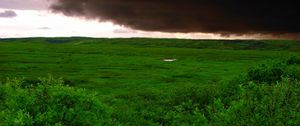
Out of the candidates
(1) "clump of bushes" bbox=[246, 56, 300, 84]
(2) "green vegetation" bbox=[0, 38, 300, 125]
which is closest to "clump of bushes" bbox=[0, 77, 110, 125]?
(2) "green vegetation" bbox=[0, 38, 300, 125]

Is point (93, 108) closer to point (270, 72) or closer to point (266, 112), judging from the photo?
Result: point (266, 112)

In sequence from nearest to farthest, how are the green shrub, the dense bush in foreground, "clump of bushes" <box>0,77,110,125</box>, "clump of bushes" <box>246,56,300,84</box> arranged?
the green shrub → the dense bush in foreground → "clump of bushes" <box>0,77,110,125</box> → "clump of bushes" <box>246,56,300,84</box>

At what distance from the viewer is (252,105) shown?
22.8 meters

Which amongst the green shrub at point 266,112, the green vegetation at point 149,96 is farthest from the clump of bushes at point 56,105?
the green shrub at point 266,112

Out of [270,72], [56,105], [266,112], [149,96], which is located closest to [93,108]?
[56,105]

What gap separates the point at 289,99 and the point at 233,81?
2706cm

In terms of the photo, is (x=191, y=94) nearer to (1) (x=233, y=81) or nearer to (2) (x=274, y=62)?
(1) (x=233, y=81)

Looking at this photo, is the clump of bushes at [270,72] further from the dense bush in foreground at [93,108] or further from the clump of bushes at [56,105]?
the clump of bushes at [56,105]

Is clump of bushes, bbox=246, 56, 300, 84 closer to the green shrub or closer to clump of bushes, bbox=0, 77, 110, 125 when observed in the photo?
the green shrub

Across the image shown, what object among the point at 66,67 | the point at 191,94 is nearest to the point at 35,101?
the point at 191,94

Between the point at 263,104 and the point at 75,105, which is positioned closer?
the point at 263,104

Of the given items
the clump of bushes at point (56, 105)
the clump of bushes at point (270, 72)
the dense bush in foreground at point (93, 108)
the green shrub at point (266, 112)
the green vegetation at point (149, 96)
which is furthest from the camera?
the clump of bushes at point (270, 72)

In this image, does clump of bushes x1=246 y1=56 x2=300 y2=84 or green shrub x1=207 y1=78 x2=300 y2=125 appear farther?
clump of bushes x1=246 y1=56 x2=300 y2=84

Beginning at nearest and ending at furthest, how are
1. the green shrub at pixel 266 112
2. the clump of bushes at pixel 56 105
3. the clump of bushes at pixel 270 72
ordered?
the green shrub at pixel 266 112
the clump of bushes at pixel 56 105
the clump of bushes at pixel 270 72
